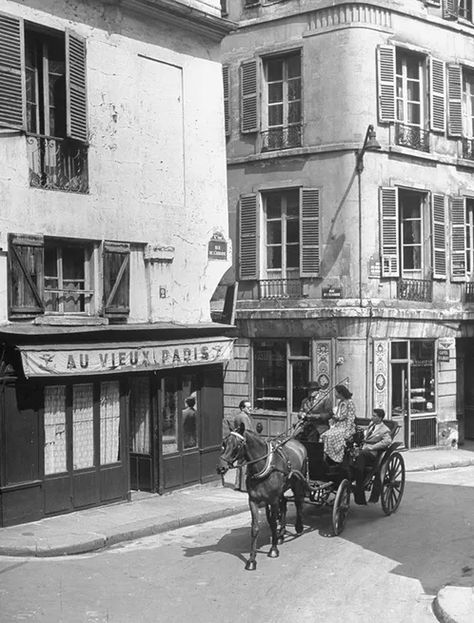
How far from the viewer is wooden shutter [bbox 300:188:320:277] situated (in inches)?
900

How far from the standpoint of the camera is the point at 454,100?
81.1 ft

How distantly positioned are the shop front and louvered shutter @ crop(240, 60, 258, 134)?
8.25 m

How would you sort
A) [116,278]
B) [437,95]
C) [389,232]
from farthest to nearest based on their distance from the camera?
[437,95]
[389,232]
[116,278]

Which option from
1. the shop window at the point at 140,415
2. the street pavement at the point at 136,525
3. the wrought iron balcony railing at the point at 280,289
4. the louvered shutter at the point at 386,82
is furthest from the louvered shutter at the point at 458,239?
the shop window at the point at 140,415

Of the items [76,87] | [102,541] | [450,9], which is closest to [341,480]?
[102,541]

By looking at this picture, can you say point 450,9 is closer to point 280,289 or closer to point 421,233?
point 421,233

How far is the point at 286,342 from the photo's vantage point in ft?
76.6

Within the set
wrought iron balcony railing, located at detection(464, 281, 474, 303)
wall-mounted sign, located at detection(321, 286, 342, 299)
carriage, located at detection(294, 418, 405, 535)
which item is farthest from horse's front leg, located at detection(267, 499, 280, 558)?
wrought iron balcony railing, located at detection(464, 281, 474, 303)

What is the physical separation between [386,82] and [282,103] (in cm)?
276

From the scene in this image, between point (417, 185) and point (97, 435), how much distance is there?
12.1 m

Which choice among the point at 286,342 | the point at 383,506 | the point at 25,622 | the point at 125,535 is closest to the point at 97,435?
the point at 125,535

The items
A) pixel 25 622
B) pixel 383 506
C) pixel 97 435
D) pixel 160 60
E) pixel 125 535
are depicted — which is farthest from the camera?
pixel 160 60

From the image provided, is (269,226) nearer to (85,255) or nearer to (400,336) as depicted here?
(400,336)

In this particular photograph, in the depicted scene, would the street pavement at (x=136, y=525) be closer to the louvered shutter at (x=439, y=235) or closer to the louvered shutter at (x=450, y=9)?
the louvered shutter at (x=439, y=235)
